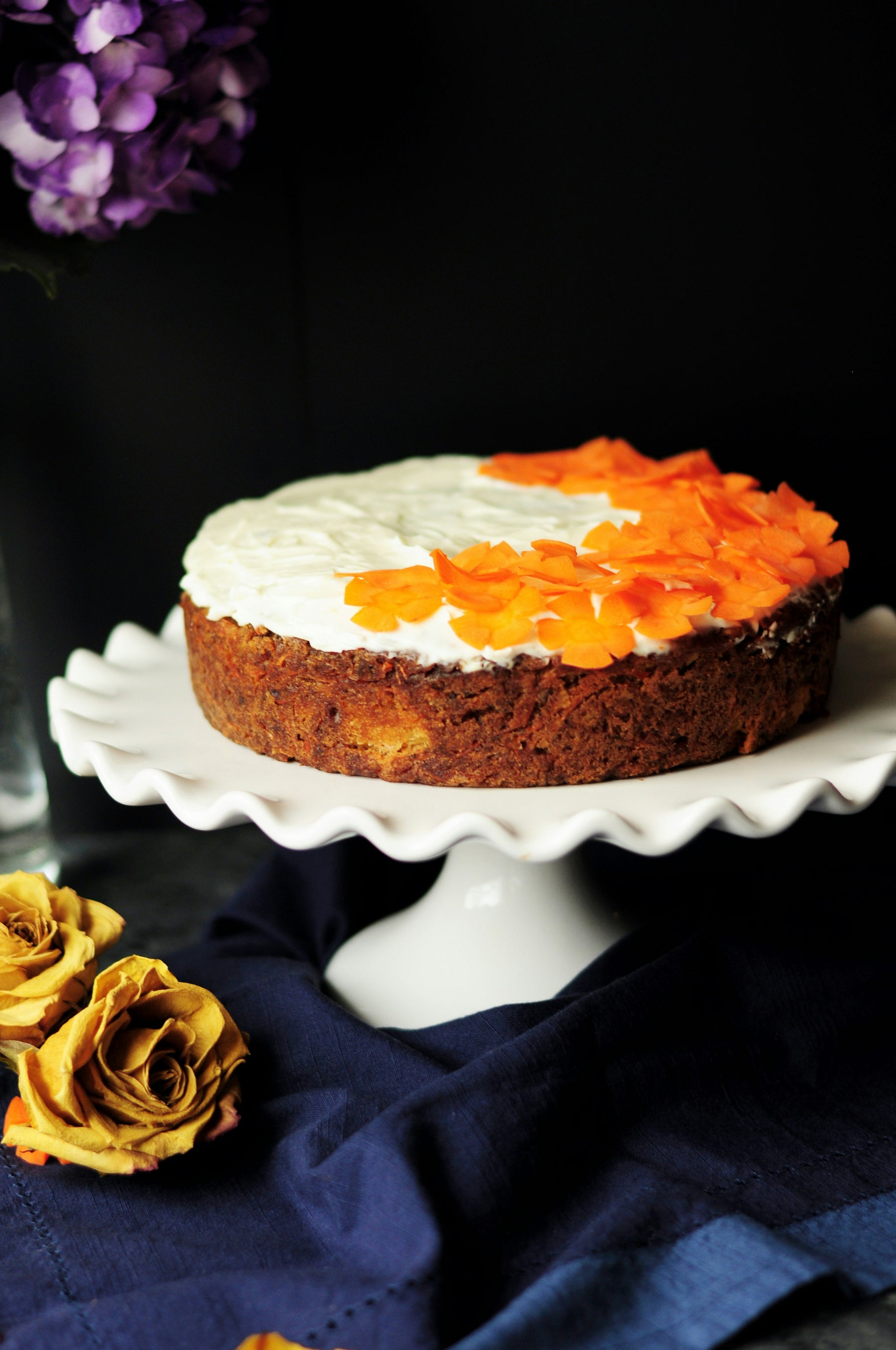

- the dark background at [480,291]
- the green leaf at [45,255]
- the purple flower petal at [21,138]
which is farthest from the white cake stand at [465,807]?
the purple flower petal at [21,138]

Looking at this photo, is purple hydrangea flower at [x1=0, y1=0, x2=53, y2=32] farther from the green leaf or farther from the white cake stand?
the white cake stand

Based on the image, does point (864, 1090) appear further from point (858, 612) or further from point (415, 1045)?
point (858, 612)

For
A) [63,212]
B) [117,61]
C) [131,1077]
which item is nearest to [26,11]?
[117,61]

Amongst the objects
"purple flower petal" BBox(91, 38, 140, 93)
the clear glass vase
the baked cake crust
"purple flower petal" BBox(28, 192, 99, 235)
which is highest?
"purple flower petal" BBox(91, 38, 140, 93)

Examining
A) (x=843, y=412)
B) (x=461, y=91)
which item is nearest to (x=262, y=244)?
(x=461, y=91)

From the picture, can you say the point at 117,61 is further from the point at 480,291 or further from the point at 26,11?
the point at 480,291

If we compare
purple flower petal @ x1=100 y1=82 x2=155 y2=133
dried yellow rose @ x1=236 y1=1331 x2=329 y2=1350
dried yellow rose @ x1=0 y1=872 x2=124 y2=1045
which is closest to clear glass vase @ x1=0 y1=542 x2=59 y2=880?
dried yellow rose @ x1=0 y1=872 x2=124 y2=1045
